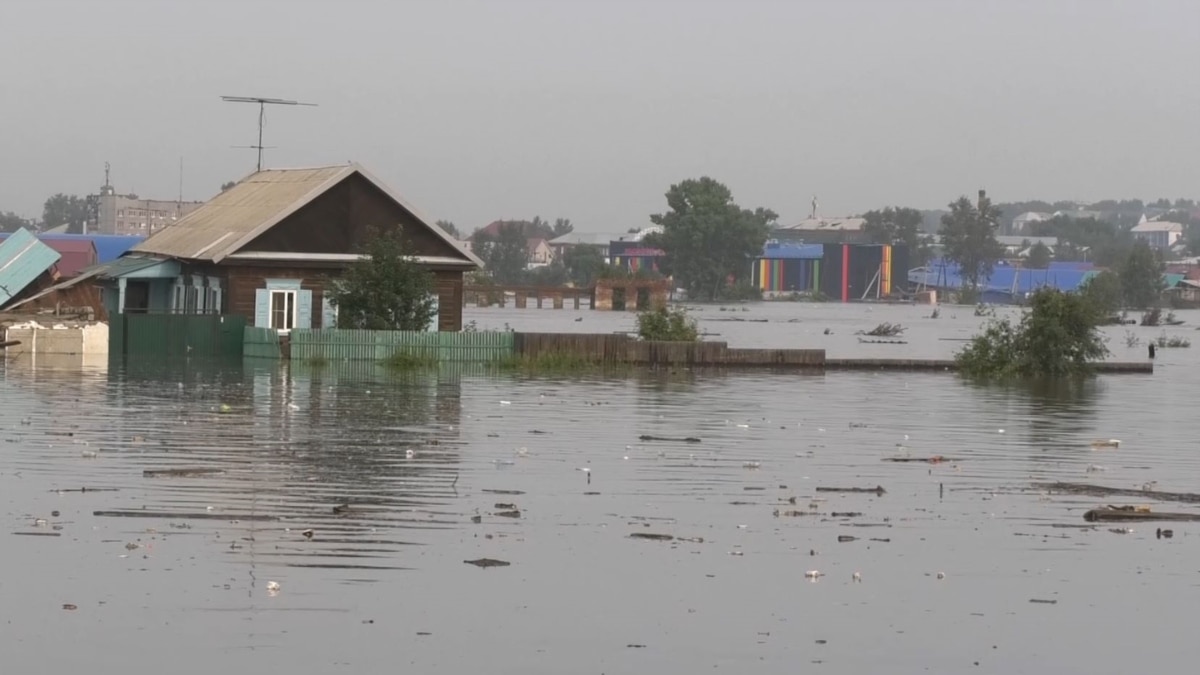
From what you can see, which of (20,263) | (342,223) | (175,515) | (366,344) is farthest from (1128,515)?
(20,263)

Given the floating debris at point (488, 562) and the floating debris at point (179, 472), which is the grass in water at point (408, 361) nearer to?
the floating debris at point (179, 472)

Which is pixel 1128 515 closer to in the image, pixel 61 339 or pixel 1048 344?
pixel 1048 344

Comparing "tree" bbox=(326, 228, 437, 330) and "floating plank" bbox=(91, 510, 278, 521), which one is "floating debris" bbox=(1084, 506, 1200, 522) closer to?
"floating plank" bbox=(91, 510, 278, 521)

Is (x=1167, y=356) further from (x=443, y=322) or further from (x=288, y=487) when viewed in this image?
(x=288, y=487)

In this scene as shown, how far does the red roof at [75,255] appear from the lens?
72938mm

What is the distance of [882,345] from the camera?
87.2 meters

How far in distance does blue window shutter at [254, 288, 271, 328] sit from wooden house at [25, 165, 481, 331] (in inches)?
1.1

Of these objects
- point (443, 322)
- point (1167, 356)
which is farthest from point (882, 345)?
point (443, 322)

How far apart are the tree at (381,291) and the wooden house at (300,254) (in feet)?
3.95

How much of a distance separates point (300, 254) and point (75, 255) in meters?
29.3

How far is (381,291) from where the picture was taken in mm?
46750

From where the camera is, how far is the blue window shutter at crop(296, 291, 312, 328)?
164 feet

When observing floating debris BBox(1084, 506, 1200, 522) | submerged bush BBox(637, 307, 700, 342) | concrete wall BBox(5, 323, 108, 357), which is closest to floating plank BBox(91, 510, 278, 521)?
floating debris BBox(1084, 506, 1200, 522)

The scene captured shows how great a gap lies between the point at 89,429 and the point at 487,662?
15675 mm
